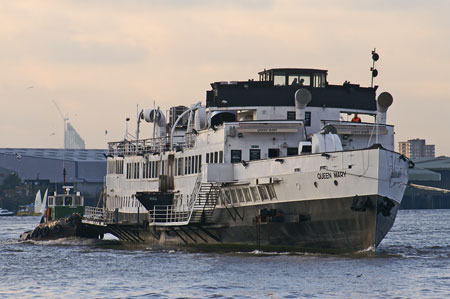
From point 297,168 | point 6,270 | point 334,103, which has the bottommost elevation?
point 6,270

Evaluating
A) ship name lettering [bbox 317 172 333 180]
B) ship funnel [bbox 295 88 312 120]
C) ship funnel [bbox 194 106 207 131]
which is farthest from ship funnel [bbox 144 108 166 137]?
ship name lettering [bbox 317 172 333 180]

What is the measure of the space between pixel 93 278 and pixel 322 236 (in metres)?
10.8

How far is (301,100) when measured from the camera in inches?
1955

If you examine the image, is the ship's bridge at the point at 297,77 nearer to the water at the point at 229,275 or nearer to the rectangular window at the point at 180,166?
the rectangular window at the point at 180,166

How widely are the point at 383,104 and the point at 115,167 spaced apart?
76.1 ft

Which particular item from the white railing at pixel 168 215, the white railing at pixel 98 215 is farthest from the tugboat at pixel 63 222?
the white railing at pixel 168 215

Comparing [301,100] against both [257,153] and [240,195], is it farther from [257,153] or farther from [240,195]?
[240,195]

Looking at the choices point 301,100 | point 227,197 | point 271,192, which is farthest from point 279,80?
point 271,192

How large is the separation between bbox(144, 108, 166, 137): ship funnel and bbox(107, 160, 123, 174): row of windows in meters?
3.53

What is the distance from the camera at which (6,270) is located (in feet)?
152

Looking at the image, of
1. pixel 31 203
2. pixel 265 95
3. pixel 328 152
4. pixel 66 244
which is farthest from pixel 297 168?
pixel 31 203

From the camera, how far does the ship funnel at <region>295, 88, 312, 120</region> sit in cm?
4941

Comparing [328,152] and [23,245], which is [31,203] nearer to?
[23,245]

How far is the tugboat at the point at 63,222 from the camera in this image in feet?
216
